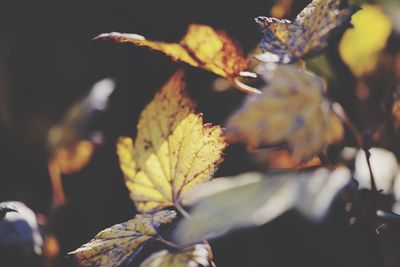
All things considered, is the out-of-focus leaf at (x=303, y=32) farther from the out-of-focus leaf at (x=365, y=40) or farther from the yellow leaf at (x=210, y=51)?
the out-of-focus leaf at (x=365, y=40)

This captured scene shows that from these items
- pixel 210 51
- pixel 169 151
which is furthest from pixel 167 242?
pixel 210 51

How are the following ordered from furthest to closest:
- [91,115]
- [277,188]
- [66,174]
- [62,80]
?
[62,80], [66,174], [91,115], [277,188]

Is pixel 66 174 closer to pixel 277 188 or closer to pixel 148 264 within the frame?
pixel 148 264

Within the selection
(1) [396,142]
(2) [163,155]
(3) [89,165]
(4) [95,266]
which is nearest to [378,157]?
(1) [396,142]

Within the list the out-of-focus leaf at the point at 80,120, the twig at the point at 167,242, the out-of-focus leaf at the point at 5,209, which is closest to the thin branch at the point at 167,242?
the twig at the point at 167,242

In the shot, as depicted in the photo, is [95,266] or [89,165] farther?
[89,165]
